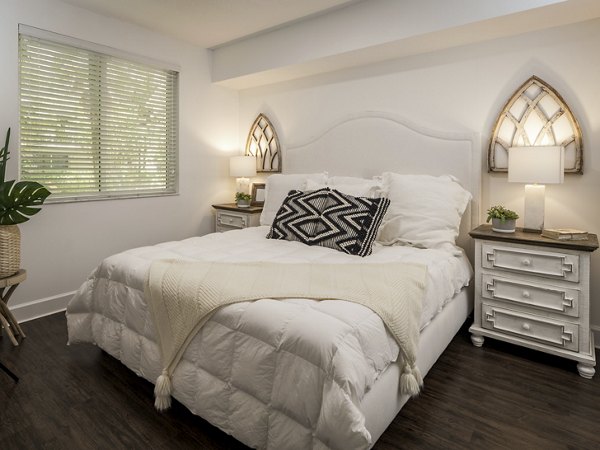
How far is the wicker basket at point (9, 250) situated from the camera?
2.43 metres

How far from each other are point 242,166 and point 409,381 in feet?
10.0

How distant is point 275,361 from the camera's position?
1426mm

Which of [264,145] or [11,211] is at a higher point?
[264,145]

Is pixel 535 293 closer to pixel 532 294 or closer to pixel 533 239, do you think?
pixel 532 294

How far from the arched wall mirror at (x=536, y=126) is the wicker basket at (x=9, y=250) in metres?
3.36

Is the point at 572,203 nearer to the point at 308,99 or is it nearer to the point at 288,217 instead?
the point at 288,217

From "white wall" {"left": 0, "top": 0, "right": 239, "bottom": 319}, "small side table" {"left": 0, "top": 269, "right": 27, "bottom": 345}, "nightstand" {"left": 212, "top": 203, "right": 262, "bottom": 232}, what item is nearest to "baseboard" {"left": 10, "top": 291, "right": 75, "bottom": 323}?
"white wall" {"left": 0, "top": 0, "right": 239, "bottom": 319}

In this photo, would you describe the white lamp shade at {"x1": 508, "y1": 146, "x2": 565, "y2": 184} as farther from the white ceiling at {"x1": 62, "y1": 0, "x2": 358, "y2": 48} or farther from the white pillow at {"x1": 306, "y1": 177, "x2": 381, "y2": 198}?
the white ceiling at {"x1": 62, "y1": 0, "x2": 358, "y2": 48}

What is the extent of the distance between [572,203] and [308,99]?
97.4 inches

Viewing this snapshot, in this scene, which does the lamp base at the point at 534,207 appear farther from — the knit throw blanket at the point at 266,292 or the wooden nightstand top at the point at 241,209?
the wooden nightstand top at the point at 241,209

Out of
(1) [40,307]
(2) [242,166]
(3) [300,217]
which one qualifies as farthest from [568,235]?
(1) [40,307]

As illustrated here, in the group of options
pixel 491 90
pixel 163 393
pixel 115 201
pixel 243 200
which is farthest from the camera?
pixel 243 200

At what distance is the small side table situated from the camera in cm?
245

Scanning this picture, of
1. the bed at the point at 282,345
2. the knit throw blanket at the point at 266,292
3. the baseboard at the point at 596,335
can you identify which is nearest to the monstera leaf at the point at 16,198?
the bed at the point at 282,345
